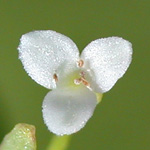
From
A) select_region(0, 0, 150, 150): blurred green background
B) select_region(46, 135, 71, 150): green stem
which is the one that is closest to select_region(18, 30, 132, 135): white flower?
select_region(46, 135, 71, 150): green stem

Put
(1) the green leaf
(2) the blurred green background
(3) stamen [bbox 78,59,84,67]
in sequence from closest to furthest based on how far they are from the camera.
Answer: (1) the green leaf
(3) stamen [bbox 78,59,84,67]
(2) the blurred green background

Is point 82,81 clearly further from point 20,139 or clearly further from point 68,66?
point 20,139

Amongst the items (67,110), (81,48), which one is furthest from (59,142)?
(81,48)

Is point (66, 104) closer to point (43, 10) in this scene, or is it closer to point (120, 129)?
point (120, 129)

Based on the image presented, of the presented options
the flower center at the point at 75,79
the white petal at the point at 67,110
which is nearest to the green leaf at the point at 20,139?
the white petal at the point at 67,110

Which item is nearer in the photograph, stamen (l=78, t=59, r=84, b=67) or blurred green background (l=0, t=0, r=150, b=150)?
stamen (l=78, t=59, r=84, b=67)

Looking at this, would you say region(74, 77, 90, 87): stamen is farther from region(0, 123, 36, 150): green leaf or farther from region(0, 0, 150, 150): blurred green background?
region(0, 0, 150, 150): blurred green background

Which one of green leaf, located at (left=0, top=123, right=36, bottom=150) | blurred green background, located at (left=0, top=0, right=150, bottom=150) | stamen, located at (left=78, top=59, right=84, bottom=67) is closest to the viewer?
green leaf, located at (left=0, top=123, right=36, bottom=150)
